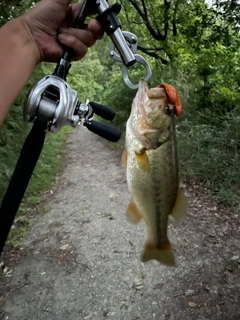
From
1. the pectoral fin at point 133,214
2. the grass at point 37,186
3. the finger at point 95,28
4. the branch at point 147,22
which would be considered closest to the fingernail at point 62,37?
the finger at point 95,28

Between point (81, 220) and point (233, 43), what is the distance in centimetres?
461

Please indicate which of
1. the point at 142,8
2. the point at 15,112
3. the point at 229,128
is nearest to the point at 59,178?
the point at 15,112

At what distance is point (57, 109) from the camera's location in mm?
1431

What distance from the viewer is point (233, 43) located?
7.57 metres

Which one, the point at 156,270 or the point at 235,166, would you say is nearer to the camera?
the point at 156,270

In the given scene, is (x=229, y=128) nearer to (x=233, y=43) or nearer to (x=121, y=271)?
(x=233, y=43)

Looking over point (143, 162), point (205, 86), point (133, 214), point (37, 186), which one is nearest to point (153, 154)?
point (143, 162)

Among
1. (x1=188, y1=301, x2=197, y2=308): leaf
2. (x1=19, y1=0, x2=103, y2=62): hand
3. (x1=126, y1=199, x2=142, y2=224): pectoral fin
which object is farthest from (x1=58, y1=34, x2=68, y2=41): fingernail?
(x1=188, y1=301, x2=197, y2=308): leaf

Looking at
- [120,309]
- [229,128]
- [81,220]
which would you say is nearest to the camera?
[120,309]

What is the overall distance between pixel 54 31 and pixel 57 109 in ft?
1.88

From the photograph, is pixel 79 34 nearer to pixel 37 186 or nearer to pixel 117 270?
pixel 117 270

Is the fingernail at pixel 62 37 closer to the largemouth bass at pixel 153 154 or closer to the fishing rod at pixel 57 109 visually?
the fishing rod at pixel 57 109

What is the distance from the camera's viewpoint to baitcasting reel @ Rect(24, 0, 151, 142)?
143 centimetres

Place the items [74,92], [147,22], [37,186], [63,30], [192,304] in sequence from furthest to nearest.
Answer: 1. [147,22]
2. [37,186]
3. [192,304]
4. [63,30]
5. [74,92]
